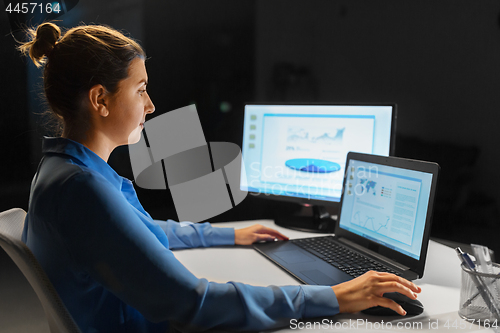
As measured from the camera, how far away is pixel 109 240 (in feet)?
2.29

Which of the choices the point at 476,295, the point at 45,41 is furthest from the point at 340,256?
the point at 45,41

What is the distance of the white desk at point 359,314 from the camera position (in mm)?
784

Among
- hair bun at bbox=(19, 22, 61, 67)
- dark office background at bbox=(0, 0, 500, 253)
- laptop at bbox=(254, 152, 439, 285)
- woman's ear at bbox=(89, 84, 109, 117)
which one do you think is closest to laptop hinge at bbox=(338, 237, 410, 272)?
laptop at bbox=(254, 152, 439, 285)

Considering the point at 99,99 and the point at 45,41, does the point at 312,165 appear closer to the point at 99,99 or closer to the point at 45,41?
the point at 99,99

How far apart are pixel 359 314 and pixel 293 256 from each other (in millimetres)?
336

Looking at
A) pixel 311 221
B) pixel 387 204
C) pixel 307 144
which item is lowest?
pixel 311 221

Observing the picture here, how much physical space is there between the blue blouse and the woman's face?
0.14 meters

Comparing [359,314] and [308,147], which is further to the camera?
[308,147]

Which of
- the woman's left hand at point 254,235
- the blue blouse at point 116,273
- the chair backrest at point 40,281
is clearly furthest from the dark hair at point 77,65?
the woman's left hand at point 254,235

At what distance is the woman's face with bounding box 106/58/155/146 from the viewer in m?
0.94

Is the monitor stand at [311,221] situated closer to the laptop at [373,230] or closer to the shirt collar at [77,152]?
the laptop at [373,230]

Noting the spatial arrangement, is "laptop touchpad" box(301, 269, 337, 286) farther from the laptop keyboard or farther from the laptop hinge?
the laptop hinge

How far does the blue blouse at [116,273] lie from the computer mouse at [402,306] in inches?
3.2

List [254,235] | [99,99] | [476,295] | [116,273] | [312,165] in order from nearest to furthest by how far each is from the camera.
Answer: [116,273] < [476,295] < [99,99] < [254,235] < [312,165]
